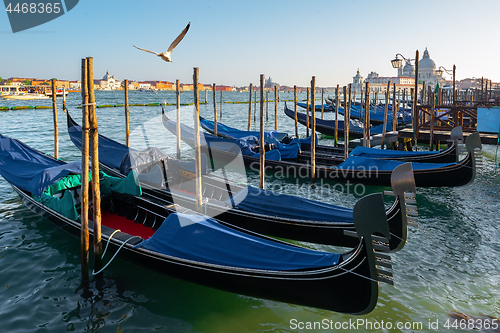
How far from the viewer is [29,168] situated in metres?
6.24

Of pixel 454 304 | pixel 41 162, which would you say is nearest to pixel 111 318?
pixel 454 304

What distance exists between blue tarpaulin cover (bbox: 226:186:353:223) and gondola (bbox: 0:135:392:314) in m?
0.92

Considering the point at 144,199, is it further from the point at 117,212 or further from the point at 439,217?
the point at 439,217

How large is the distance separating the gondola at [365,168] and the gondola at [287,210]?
2.63 m

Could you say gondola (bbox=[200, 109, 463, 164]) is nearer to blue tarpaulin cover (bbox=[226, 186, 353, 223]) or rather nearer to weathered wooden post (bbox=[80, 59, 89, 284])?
blue tarpaulin cover (bbox=[226, 186, 353, 223])

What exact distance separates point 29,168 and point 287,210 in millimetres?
4688

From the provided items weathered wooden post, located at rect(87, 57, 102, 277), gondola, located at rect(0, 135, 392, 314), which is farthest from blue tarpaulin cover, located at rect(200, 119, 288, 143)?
weathered wooden post, located at rect(87, 57, 102, 277)

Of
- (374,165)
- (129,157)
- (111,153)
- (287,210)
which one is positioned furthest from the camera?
(111,153)

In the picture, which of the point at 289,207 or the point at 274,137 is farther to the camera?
the point at 274,137

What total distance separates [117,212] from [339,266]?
4.07m

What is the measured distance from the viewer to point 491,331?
3564 millimetres

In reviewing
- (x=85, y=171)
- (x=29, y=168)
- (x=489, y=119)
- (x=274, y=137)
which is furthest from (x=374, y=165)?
(x=29, y=168)

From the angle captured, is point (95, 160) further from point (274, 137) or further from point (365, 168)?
point (274, 137)

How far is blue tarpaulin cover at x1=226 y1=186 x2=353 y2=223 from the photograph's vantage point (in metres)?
4.81
